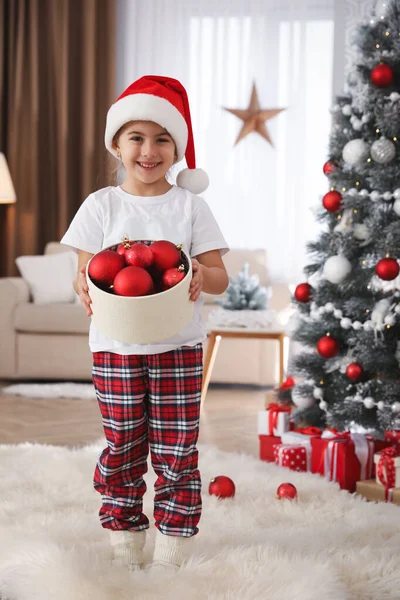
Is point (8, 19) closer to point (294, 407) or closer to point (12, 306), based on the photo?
point (12, 306)

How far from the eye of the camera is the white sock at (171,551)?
1628 mm

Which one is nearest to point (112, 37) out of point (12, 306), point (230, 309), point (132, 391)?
point (12, 306)

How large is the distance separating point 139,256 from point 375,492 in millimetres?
1241

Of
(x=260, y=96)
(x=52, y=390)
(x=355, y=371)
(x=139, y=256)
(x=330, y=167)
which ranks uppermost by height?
(x=260, y=96)

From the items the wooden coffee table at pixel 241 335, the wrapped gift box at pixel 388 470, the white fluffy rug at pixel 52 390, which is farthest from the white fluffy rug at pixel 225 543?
the white fluffy rug at pixel 52 390

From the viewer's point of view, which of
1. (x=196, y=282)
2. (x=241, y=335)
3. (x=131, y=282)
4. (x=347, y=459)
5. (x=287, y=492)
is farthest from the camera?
(x=241, y=335)

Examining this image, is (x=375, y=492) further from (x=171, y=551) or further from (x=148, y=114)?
(x=148, y=114)

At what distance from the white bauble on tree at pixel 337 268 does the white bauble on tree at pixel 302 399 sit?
0.41 m

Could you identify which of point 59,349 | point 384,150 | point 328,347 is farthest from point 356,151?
point 59,349

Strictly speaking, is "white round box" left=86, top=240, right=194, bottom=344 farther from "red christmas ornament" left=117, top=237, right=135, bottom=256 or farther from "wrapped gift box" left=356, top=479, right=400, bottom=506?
"wrapped gift box" left=356, top=479, right=400, bottom=506

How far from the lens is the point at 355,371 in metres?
2.60

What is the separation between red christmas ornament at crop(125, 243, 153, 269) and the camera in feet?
4.76

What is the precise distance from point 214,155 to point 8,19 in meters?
1.79

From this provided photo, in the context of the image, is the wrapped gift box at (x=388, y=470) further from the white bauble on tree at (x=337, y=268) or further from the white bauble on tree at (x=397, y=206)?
the white bauble on tree at (x=397, y=206)
